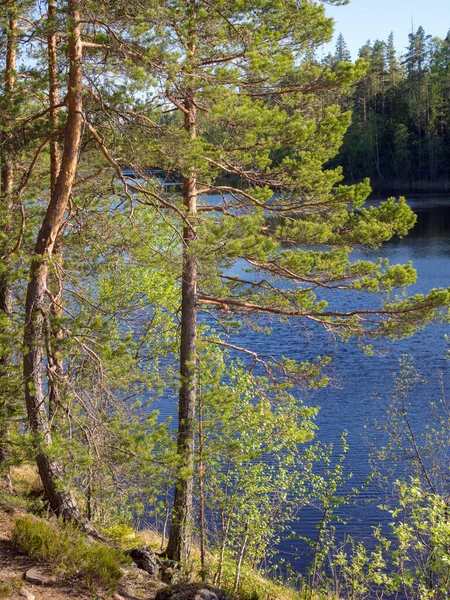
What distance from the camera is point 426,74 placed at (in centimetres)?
5778

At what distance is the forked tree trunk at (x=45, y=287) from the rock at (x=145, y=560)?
1.32 meters

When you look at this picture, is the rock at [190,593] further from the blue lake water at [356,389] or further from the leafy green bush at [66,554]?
the blue lake water at [356,389]

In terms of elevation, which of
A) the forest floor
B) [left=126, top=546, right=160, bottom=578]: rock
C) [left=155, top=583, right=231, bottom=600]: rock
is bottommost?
[left=126, top=546, right=160, bottom=578]: rock

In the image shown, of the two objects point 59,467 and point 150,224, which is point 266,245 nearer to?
point 150,224

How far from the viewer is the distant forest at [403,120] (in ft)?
189

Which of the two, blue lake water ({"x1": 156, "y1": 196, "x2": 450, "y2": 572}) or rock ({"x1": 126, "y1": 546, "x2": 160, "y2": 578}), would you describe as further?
blue lake water ({"x1": 156, "y1": 196, "x2": 450, "y2": 572})

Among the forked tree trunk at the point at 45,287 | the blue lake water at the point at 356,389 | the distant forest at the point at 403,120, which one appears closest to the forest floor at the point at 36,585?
the forked tree trunk at the point at 45,287

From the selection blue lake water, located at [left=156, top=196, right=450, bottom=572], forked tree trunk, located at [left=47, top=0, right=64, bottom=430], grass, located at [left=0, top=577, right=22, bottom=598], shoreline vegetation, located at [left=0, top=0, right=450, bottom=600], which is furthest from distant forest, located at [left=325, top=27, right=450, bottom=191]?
grass, located at [left=0, top=577, right=22, bottom=598]

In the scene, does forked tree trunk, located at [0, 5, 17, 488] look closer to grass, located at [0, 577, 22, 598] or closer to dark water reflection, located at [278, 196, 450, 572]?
grass, located at [0, 577, 22, 598]

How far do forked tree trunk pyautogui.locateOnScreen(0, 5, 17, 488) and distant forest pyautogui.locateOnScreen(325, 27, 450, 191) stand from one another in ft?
171

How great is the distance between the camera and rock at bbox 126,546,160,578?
788cm

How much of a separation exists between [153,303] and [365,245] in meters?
5.12

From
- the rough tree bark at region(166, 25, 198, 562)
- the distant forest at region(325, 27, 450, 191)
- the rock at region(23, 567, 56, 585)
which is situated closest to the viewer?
the rock at region(23, 567, 56, 585)

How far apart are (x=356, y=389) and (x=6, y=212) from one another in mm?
11729
